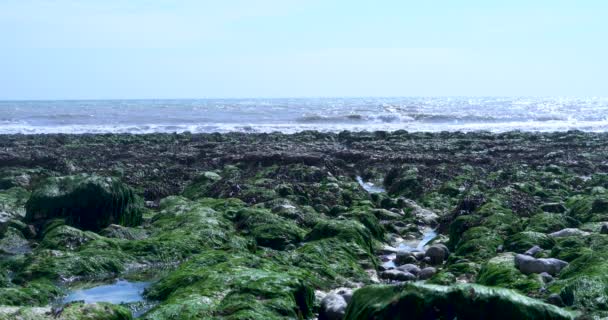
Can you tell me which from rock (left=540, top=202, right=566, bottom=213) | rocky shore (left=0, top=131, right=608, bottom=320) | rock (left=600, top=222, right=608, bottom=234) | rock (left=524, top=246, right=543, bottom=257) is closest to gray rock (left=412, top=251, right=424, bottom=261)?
rocky shore (left=0, top=131, right=608, bottom=320)

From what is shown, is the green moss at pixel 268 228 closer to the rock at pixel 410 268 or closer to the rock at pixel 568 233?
the rock at pixel 410 268

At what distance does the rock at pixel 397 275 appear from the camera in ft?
25.0

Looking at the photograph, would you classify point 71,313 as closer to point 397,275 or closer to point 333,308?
point 333,308

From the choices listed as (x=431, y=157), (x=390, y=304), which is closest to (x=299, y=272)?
(x=390, y=304)

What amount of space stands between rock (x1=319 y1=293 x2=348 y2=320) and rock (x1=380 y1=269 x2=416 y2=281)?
1814 mm

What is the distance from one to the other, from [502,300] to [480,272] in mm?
2606

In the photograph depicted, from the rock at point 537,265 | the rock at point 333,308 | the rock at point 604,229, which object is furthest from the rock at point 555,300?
the rock at point 604,229

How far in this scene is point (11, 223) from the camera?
9570mm

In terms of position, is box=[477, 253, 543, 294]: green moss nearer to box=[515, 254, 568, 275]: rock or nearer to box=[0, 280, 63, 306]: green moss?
box=[515, 254, 568, 275]: rock

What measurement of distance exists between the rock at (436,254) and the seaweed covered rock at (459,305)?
3807 mm

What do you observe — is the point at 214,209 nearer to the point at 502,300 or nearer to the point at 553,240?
the point at 553,240

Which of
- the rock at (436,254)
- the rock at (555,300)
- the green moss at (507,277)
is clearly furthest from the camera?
the rock at (436,254)

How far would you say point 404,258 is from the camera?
866 centimetres

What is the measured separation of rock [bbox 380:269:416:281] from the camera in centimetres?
763
